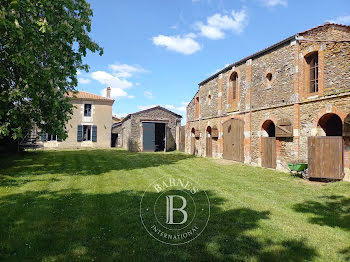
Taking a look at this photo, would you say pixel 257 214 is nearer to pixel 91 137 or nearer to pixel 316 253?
pixel 316 253

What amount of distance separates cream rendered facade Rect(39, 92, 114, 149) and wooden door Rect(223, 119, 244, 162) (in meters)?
14.9

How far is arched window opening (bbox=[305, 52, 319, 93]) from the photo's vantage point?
1039 centimetres

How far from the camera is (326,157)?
9148 millimetres

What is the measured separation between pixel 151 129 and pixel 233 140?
1066cm

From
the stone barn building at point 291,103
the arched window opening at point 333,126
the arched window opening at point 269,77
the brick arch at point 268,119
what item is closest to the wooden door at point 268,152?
the stone barn building at point 291,103

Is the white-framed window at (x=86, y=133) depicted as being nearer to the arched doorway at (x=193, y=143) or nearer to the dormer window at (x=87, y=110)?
the dormer window at (x=87, y=110)

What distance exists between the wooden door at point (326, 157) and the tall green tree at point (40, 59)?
34.4ft

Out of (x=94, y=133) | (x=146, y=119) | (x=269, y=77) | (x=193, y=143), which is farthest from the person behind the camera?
(x=94, y=133)

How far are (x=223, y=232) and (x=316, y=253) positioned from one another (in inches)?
61.2

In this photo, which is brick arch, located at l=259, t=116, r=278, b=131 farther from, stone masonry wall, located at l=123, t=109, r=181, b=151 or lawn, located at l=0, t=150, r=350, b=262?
stone masonry wall, located at l=123, t=109, r=181, b=151

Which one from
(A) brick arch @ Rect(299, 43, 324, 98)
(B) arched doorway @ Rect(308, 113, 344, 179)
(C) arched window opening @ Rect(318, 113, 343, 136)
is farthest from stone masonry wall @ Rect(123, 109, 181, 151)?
(B) arched doorway @ Rect(308, 113, 344, 179)

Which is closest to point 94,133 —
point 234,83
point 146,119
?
point 146,119

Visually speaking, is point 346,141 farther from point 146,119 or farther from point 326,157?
point 146,119

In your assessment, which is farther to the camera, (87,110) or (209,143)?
(87,110)
